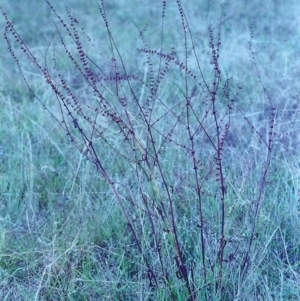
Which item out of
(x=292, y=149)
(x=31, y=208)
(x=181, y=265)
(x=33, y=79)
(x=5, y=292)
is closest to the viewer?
(x=181, y=265)

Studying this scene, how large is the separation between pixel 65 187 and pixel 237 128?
108 centimetres

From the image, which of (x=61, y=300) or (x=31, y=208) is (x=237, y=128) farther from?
(x=61, y=300)

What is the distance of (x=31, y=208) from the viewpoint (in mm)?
2705

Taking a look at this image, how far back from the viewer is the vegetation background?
224 centimetres

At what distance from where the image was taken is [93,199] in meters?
2.82

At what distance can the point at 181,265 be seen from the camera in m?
2.09

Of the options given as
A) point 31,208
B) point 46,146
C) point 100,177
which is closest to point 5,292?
point 31,208

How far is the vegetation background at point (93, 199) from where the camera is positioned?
2.24 meters

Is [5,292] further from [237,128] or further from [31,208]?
[237,128]

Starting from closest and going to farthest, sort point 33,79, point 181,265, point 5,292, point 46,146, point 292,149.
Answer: point 181,265 → point 5,292 → point 292,149 → point 46,146 → point 33,79

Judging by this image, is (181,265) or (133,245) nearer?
(181,265)

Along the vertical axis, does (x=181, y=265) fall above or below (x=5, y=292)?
above

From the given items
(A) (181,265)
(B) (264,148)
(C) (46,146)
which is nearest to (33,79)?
(C) (46,146)

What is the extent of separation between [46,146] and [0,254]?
1105mm
